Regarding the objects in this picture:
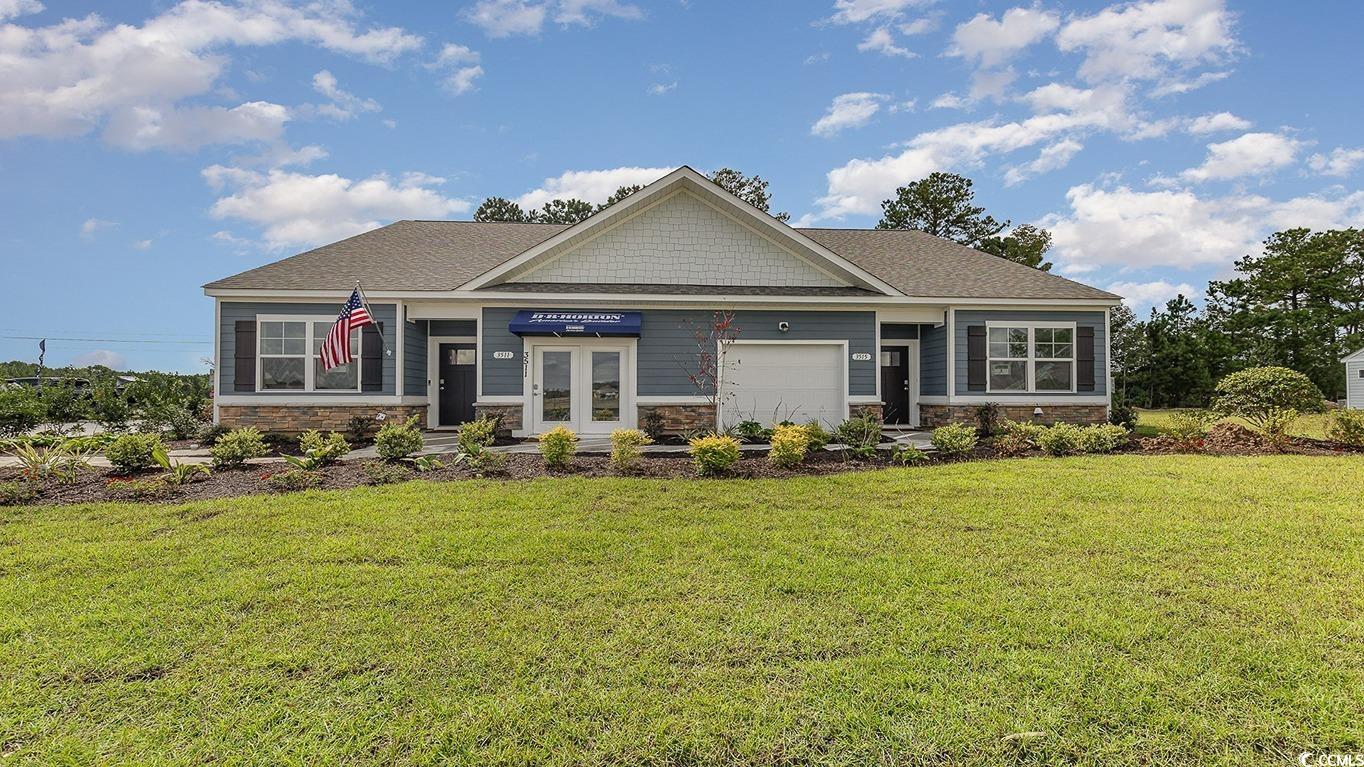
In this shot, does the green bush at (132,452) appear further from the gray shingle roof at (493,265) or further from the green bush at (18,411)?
the green bush at (18,411)

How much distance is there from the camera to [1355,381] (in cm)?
2592

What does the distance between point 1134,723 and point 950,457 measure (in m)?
7.37

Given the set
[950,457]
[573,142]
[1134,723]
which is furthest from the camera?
[573,142]

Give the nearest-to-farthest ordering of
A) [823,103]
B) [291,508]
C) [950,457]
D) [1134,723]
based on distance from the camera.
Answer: [1134,723]
[291,508]
[950,457]
[823,103]

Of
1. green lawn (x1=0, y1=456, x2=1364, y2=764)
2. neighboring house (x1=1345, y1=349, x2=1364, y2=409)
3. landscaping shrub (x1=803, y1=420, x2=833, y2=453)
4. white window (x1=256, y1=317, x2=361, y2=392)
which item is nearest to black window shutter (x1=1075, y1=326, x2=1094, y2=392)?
landscaping shrub (x1=803, y1=420, x2=833, y2=453)

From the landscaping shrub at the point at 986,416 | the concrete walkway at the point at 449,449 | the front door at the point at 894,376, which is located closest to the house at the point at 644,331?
the landscaping shrub at the point at 986,416

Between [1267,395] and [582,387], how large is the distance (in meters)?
13.5

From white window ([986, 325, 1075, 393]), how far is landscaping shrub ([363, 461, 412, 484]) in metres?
13.0

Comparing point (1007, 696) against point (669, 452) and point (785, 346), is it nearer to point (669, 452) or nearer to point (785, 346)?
point (669, 452)

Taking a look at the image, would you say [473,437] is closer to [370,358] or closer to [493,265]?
[370,358]

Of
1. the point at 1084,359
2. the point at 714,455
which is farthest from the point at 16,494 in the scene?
the point at 1084,359

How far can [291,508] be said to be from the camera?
6332 mm

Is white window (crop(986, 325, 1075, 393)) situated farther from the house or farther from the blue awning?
→ the blue awning

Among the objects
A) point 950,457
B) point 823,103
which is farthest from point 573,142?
point 950,457
